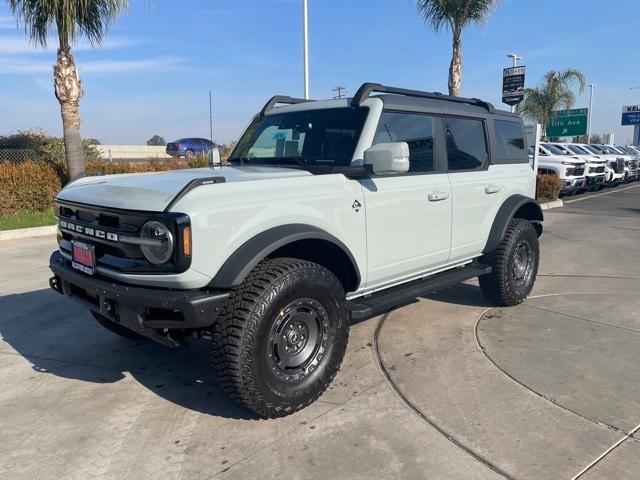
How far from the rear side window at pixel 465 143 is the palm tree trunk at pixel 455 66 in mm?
10980

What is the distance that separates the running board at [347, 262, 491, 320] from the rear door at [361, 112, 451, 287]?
115mm

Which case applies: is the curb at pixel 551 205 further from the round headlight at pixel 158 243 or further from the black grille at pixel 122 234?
the round headlight at pixel 158 243

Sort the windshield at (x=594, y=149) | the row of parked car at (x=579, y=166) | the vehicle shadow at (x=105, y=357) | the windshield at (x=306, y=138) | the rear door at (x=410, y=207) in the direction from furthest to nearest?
the windshield at (x=594, y=149) < the row of parked car at (x=579, y=166) < the windshield at (x=306, y=138) < the rear door at (x=410, y=207) < the vehicle shadow at (x=105, y=357)

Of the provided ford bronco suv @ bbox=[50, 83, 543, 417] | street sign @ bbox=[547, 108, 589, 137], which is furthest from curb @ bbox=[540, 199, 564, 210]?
street sign @ bbox=[547, 108, 589, 137]

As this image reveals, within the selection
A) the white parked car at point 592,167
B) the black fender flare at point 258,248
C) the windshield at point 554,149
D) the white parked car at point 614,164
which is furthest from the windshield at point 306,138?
the white parked car at point 614,164

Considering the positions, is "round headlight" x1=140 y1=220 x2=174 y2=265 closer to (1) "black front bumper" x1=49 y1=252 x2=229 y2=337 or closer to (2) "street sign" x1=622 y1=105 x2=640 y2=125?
(1) "black front bumper" x1=49 y1=252 x2=229 y2=337

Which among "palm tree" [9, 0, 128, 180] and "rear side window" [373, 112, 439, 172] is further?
"palm tree" [9, 0, 128, 180]

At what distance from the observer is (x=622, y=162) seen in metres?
23.0

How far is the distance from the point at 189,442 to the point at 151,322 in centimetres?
72

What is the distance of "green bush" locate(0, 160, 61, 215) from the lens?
36.2 ft

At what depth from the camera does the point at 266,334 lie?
3.04 metres

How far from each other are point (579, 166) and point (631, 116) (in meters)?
59.7

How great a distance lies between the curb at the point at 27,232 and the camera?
9.63 m

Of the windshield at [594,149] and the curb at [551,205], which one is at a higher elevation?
the windshield at [594,149]
